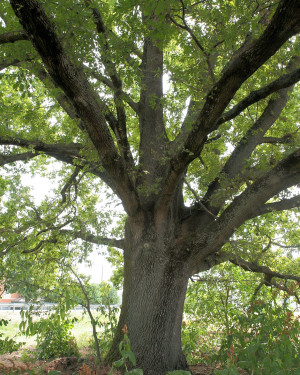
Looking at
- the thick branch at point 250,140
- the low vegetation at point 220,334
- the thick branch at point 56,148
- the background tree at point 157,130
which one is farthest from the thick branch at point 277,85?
the thick branch at point 56,148

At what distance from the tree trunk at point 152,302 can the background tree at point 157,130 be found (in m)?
0.02

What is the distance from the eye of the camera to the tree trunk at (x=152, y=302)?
445 centimetres

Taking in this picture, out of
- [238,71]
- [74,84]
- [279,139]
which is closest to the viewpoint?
[238,71]

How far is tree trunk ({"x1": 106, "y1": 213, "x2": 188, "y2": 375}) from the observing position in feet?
14.6

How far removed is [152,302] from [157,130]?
319 cm

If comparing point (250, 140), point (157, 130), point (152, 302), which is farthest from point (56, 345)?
point (250, 140)

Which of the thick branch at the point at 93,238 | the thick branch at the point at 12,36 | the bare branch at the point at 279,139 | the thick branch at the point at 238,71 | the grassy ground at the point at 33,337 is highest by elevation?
the bare branch at the point at 279,139

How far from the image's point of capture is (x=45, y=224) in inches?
257

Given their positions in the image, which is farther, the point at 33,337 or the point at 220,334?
the point at 33,337

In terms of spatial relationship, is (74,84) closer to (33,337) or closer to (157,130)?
(157,130)

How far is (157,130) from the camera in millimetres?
6102

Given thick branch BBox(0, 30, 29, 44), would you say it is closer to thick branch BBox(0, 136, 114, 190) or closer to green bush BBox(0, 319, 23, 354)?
thick branch BBox(0, 136, 114, 190)

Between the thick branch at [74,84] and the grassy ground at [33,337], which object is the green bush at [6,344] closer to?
the grassy ground at [33,337]

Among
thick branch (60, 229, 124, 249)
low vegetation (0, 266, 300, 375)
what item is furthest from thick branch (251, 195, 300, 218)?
thick branch (60, 229, 124, 249)
